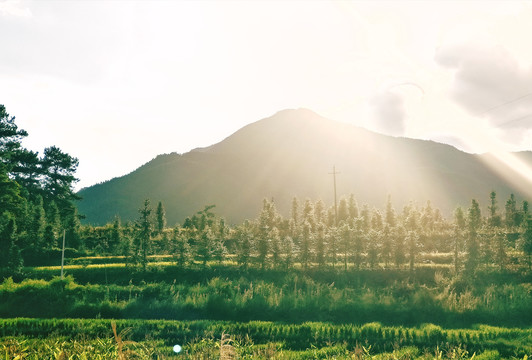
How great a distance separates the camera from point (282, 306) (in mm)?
24312

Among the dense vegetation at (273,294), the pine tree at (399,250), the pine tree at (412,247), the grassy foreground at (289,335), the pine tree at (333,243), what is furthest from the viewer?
the pine tree at (333,243)

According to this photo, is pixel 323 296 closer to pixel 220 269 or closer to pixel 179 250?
pixel 220 269

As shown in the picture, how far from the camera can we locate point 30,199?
235ft

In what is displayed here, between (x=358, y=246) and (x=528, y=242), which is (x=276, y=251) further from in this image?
(x=528, y=242)

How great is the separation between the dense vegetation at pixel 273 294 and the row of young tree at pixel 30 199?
259 mm

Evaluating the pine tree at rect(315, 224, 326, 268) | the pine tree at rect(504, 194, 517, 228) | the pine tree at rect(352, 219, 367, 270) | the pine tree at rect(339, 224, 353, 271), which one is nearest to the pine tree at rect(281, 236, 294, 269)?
the pine tree at rect(315, 224, 326, 268)

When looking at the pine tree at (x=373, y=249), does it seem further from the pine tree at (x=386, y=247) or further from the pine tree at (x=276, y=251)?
the pine tree at (x=276, y=251)

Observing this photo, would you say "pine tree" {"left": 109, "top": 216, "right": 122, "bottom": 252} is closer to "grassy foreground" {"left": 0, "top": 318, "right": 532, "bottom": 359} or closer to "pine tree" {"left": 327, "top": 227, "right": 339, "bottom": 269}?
"pine tree" {"left": 327, "top": 227, "right": 339, "bottom": 269}

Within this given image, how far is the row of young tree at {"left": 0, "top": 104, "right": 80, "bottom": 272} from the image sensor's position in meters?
38.2

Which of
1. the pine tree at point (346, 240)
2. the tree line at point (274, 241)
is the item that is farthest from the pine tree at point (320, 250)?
the pine tree at point (346, 240)

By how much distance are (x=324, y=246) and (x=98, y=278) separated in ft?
66.7

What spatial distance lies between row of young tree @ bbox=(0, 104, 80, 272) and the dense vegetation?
0.85 ft

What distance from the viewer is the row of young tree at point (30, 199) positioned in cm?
3819

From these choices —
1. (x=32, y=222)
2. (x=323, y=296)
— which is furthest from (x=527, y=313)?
(x=32, y=222)
